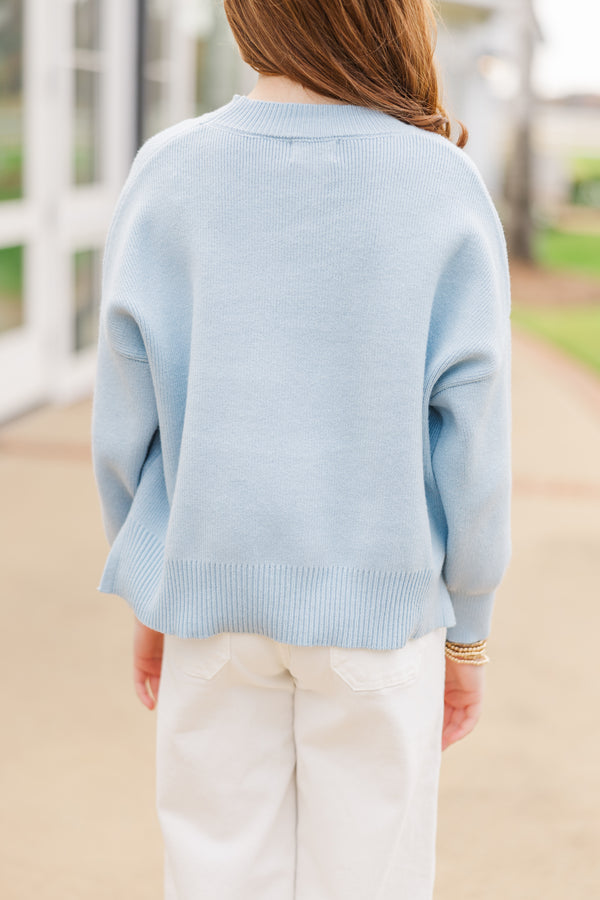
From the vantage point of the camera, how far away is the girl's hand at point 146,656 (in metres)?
1.53

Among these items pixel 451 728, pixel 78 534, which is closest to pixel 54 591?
pixel 78 534

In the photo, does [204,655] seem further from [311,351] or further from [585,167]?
[585,167]

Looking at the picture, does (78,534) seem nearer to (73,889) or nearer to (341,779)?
(73,889)

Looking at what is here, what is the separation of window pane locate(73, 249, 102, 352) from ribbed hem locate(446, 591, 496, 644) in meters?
5.32

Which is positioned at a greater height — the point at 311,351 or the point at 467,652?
the point at 311,351

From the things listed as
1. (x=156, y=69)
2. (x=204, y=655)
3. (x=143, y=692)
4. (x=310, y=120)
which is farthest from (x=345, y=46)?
(x=156, y=69)

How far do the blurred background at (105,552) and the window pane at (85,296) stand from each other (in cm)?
2

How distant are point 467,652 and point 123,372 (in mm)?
617

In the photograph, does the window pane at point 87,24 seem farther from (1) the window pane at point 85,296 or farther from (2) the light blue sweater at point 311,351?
(2) the light blue sweater at point 311,351

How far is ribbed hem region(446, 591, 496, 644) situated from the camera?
146cm

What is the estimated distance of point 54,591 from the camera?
3547mm

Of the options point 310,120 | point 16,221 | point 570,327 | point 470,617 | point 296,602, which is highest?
point 310,120

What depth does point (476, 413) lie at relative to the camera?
1.26 metres

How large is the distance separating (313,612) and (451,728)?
17.7 inches
